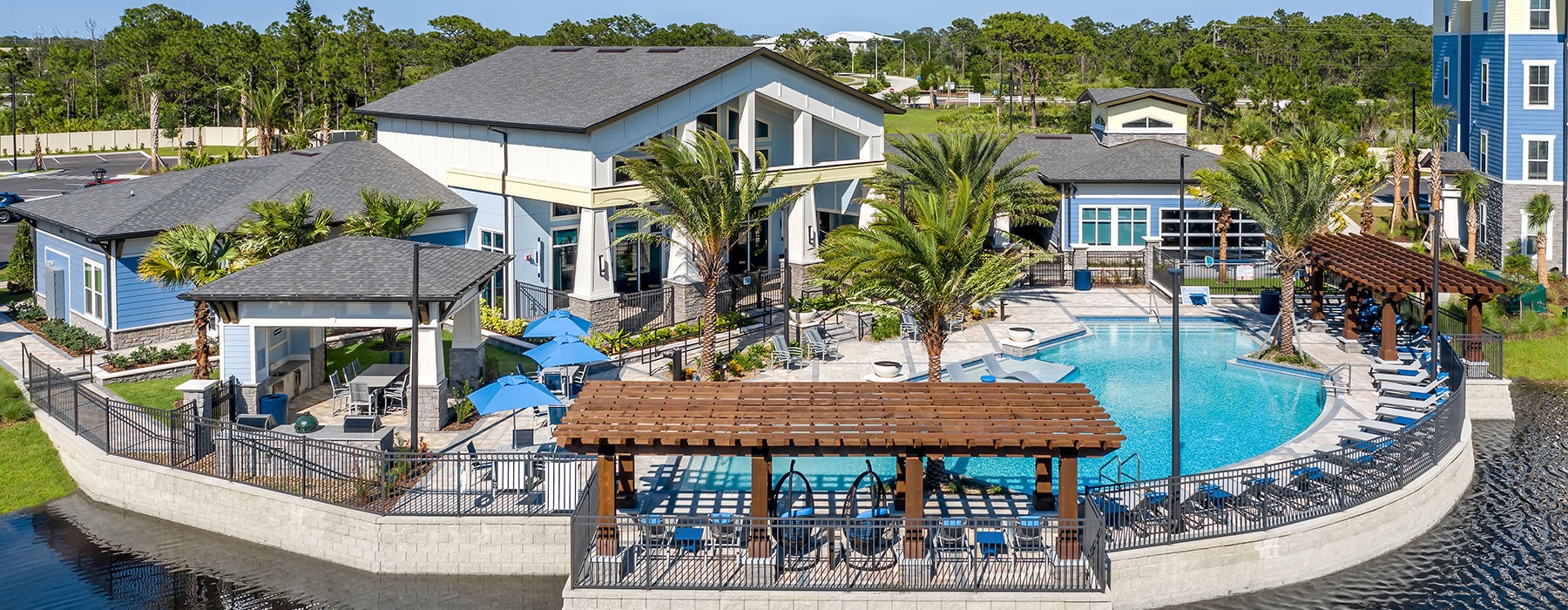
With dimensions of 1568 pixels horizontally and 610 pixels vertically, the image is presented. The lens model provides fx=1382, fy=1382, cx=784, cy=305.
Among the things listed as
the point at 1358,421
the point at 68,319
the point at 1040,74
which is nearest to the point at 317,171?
the point at 68,319

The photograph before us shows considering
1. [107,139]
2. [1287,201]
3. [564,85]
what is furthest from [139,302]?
[107,139]

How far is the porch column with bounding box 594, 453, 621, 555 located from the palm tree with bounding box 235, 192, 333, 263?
13.8 meters

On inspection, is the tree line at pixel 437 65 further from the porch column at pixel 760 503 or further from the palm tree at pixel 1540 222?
the porch column at pixel 760 503

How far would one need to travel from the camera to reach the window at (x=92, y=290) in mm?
36312

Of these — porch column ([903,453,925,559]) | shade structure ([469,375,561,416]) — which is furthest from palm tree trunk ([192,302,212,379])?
porch column ([903,453,925,559])

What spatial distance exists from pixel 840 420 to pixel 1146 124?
40.9m

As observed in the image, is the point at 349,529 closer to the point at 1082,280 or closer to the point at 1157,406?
the point at 1157,406

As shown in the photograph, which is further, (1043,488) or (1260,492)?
(1043,488)

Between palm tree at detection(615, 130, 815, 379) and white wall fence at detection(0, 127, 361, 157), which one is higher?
white wall fence at detection(0, 127, 361, 157)

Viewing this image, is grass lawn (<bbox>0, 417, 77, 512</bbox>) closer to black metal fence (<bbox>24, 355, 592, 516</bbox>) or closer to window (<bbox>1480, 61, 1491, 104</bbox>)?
black metal fence (<bbox>24, 355, 592, 516</bbox>)

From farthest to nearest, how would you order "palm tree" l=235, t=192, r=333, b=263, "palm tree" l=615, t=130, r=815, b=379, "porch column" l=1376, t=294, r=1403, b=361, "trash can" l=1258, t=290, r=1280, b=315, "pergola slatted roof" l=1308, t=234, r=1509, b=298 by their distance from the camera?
"trash can" l=1258, t=290, r=1280, b=315, "porch column" l=1376, t=294, r=1403, b=361, "pergola slatted roof" l=1308, t=234, r=1509, b=298, "palm tree" l=615, t=130, r=815, b=379, "palm tree" l=235, t=192, r=333, b=263

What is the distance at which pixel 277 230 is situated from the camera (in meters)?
32.9

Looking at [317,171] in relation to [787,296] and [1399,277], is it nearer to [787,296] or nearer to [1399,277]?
[787,296]

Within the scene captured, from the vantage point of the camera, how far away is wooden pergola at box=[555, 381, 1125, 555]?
21578 mm
